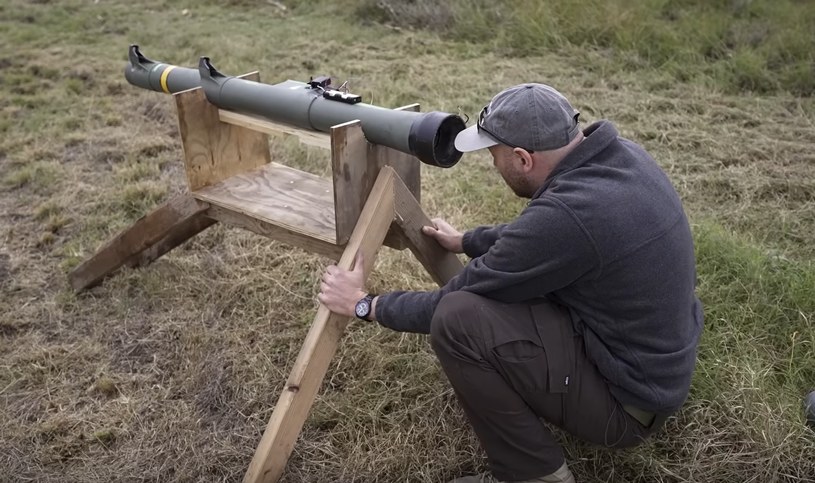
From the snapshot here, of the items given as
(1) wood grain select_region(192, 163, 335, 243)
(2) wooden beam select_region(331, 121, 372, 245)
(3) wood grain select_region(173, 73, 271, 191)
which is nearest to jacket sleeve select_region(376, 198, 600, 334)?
(2) wooden beam select_region(331, 121, 372, 245)

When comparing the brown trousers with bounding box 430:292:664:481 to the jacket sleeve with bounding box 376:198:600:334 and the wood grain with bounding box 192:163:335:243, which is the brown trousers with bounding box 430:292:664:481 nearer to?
the jacket sleeve with bounding box 376:198:600:334

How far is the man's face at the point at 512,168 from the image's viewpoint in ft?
6.54

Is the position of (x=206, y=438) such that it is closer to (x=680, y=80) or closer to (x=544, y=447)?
(x=544, y=447)

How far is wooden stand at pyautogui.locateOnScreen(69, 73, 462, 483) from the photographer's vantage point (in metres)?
2.23

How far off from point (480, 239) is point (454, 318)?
627 millimetres

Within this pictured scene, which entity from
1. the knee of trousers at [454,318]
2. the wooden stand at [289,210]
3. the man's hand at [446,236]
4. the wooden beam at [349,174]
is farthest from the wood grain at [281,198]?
the knee of trousers at [454,318]

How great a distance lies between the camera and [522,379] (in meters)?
1.94

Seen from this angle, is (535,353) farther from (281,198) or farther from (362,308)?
(281,198)

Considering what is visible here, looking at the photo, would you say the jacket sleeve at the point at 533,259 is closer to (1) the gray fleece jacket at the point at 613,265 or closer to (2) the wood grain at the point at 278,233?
(1) the gray fleece jacket at the point at 613,265

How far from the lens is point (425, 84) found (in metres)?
5.99

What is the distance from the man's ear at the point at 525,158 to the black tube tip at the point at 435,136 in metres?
0.29

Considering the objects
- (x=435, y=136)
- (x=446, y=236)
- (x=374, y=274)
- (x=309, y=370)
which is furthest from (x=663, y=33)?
(x=309, y=370)

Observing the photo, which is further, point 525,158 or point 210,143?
point 210,143

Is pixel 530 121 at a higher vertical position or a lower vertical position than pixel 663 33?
higher
